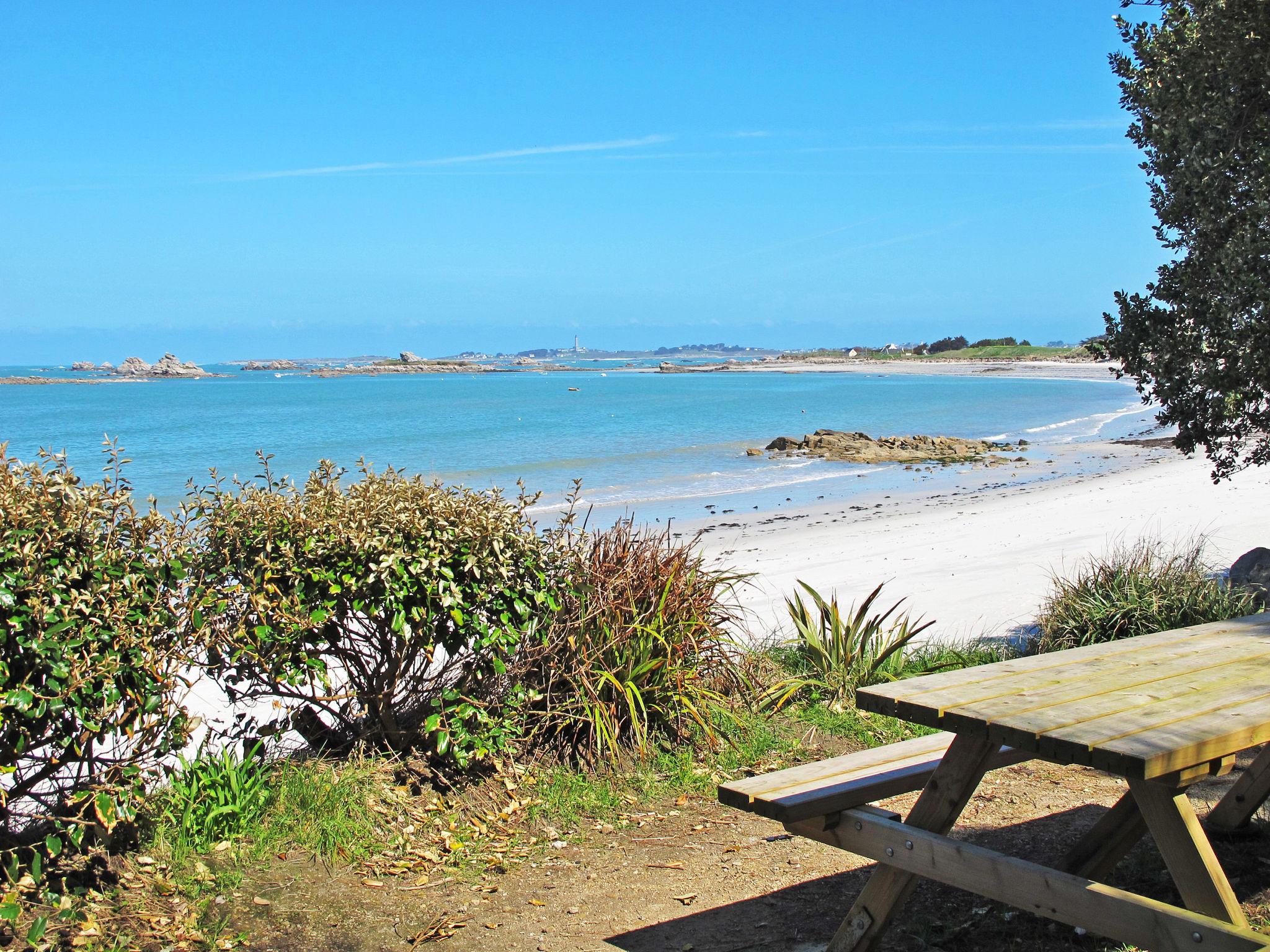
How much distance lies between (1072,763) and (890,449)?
29.9 m

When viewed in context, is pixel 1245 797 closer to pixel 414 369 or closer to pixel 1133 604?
pixel 1133 604

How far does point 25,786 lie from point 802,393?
8295 cm

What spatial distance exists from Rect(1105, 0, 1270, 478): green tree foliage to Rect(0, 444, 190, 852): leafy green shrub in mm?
6565

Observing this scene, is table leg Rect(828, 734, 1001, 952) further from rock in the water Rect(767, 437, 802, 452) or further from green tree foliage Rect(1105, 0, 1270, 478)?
rock in the water Rect(767, 437, 802, 452)

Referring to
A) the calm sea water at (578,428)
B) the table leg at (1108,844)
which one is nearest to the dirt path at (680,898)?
the table leg at (1108,844)

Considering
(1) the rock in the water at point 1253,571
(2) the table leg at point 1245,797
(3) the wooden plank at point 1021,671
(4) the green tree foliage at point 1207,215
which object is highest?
(4) the green tree foliage at point 1207,215

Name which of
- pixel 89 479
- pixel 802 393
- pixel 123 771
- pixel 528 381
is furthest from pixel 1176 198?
pixel 528 381

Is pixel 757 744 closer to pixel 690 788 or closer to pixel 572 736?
pixel 690 788

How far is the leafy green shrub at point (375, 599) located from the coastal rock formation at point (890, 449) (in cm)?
2526

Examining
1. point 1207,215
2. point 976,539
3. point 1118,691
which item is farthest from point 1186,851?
point 976,539

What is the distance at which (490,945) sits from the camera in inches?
143

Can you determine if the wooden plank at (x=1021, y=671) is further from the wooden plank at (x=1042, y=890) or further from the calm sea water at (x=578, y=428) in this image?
the calm sea water at (x=578, y=428)

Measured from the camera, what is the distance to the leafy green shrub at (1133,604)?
6918mm

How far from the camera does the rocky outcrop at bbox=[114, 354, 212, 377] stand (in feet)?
516
